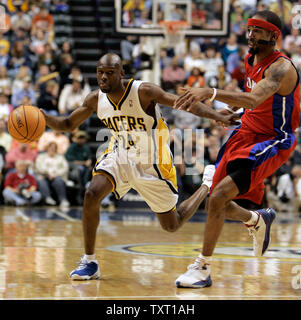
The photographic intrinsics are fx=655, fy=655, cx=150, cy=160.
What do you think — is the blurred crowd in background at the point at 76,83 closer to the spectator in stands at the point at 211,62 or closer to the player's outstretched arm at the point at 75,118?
the spectator in stands at the point at 211,62

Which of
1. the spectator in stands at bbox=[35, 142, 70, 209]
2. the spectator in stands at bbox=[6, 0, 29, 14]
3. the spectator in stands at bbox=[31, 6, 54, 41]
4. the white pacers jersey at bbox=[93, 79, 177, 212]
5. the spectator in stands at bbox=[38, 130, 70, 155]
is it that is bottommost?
the spectator in stands at bbox=[35, 142, 70, 209]

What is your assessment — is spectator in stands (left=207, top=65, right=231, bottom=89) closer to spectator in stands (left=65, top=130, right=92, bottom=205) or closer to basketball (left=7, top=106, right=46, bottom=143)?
spectator in stands (left=65, top=130, right=92, bottom=205)

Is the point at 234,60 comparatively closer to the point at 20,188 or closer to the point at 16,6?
the point at 16,6

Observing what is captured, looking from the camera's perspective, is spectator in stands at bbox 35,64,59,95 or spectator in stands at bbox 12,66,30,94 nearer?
spectator in stands at bbox 12,66,30,94

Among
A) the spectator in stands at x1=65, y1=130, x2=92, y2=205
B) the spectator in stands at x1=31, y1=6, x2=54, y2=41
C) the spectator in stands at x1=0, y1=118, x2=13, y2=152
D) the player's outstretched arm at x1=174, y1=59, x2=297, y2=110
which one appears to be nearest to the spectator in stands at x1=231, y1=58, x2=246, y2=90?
the spectator in stands at x1=65, y1=130, x2=92, y2=205

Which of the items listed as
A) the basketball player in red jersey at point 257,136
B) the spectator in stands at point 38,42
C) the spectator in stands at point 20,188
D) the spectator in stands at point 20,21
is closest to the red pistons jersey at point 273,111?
the basketball player in red jersey at point 257,136

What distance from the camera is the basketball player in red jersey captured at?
5391mm

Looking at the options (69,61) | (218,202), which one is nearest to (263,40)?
(218,202)

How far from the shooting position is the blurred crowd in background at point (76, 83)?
13.6 metres

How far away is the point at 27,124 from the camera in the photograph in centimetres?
596

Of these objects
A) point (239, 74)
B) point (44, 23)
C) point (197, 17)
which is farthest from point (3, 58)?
point (239, 74)

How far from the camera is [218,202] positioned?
213 inches

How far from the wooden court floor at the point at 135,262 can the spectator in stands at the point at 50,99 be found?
4.39 metres

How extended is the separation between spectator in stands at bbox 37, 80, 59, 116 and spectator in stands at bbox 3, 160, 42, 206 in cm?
208
